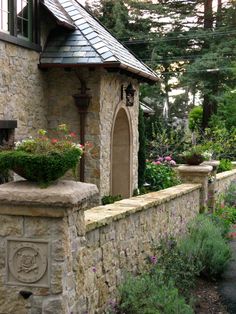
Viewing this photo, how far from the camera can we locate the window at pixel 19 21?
8789 millimetres

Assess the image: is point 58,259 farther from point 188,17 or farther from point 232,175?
point 188,17

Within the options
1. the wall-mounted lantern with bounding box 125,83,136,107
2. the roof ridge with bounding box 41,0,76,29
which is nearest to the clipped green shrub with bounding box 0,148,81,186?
the roof ridge with bounding box 41,0,76,29

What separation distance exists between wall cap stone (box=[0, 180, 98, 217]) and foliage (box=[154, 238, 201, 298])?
8.99 ft

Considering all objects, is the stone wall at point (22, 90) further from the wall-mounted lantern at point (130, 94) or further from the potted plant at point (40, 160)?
the potted plant at point (40, 160)

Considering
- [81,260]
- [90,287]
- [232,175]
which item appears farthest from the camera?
[232,175]

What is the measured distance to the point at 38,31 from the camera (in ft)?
32.5

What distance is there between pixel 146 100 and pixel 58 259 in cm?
2609

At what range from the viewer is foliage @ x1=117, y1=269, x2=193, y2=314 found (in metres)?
4.98

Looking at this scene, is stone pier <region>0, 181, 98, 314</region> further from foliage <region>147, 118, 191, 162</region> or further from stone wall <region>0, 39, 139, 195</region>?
foliage <region>147, 118, 191, 162</region>

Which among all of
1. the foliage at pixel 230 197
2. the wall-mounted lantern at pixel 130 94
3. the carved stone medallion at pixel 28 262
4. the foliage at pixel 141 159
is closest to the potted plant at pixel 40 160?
the carved stone medallion at pixel 28 262

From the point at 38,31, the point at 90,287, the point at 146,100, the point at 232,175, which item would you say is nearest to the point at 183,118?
the point at 146,100

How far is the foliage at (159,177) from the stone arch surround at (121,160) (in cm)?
191

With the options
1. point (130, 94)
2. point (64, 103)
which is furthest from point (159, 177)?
point (64, 103)

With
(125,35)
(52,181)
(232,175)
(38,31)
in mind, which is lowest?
(232,175)
